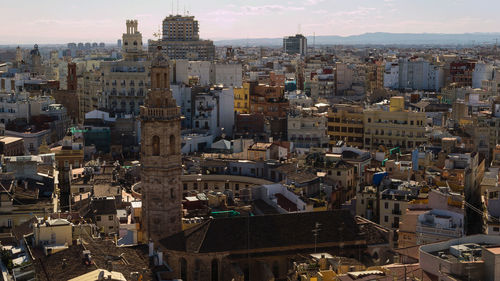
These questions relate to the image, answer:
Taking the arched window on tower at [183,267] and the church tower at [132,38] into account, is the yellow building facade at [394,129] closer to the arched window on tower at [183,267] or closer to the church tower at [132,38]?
the church tower at [132,38]

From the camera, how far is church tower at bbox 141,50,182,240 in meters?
52.9

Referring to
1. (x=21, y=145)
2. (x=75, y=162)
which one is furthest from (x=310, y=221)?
(x=21, y=145)

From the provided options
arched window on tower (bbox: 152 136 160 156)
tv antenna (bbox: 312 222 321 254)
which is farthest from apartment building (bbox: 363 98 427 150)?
arched window on tower (bbox: 152 136 160 156)

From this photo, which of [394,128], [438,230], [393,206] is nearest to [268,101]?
[394,128]

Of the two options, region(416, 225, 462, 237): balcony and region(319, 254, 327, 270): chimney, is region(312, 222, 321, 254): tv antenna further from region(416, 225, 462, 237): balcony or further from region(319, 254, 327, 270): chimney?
region(416, 225, 462, 237): balcony

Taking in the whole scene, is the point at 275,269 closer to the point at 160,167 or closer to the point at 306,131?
the point at 160,167

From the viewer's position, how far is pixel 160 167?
52.8 m

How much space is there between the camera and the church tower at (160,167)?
52906 millimetres

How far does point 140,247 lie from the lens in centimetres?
4850

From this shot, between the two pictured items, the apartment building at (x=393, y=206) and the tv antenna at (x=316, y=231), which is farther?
the apartment building at (x=393, y=206)

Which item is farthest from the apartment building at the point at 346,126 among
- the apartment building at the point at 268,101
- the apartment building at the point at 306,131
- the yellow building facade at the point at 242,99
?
the yellow building facade at the point at 242,99

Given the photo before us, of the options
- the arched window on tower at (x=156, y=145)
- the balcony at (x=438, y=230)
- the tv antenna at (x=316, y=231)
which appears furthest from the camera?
the arched window on tower at (x=156, y=145)

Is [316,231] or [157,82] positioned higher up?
[157,82]

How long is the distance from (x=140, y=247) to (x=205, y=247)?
13.5ft
